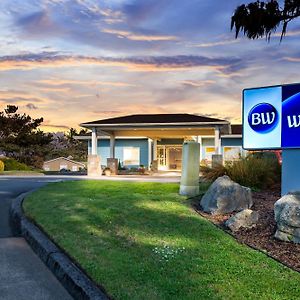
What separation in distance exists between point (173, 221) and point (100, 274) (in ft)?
8.43

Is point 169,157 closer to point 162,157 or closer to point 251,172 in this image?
point 162,157

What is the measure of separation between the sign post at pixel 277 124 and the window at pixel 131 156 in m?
27.6

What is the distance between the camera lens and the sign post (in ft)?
27.2

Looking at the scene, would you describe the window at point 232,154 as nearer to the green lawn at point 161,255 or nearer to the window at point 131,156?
the green lawn at point 161,255

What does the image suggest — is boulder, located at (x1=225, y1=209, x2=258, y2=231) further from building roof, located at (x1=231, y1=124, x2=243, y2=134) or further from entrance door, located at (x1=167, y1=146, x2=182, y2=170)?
entrance door, located at (x1=167, y1=146, x2=182, y2=170)

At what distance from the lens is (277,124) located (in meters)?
8.48

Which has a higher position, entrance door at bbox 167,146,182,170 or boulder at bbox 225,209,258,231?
entrance door at bbox 167,146,182,170

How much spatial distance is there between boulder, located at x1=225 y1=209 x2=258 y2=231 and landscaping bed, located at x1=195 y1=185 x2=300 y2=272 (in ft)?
0.24

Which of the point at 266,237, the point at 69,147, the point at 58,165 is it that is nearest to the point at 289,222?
the point at 266,237

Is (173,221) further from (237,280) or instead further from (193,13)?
(193,13)

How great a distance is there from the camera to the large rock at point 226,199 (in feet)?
26.8

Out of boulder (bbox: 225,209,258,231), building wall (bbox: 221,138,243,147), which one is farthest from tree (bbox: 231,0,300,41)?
building wall (bbox: 221,138,243,147)

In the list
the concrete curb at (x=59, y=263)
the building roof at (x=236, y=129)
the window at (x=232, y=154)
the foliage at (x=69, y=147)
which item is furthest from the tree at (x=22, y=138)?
the concrete curb at (x=59, y=263)

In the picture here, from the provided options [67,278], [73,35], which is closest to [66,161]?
[73,35]
